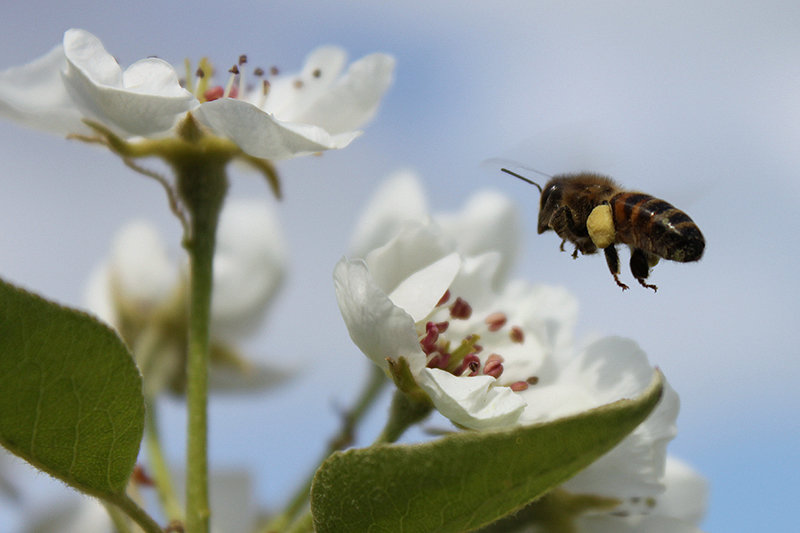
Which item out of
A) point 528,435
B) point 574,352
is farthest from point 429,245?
point 528,435

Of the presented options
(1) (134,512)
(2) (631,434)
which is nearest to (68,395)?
(1) (134,512)

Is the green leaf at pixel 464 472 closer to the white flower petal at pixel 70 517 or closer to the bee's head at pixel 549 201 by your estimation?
the bee's head at pixel 549 201

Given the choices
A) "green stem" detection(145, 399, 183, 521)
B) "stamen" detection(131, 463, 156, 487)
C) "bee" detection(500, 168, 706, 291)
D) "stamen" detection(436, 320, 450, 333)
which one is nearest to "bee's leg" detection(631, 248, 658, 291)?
"bee" detection(500, 168, 706, 291)

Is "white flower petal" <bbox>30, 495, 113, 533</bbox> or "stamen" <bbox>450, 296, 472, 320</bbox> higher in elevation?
"stamen" <bbox>450, 296, 472, 320</bbox>

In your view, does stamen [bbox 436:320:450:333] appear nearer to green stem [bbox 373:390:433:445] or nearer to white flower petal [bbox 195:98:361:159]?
green stem [bbox 373:390:433:445]

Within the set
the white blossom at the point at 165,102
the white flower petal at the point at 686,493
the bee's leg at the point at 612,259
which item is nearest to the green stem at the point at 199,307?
the white blossom at the point at 165,102
